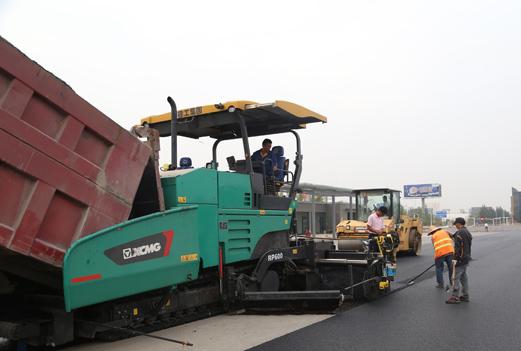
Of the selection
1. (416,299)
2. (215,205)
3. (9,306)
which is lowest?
(416,299)

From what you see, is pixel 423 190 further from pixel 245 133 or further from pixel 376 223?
pixel 245 133

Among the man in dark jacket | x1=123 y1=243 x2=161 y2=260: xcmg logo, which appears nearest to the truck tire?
the man in dark jacket

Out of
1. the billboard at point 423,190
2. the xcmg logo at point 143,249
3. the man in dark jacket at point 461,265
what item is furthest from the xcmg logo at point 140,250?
the billboard at point 423,190

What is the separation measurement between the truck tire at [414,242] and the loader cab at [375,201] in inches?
64.3

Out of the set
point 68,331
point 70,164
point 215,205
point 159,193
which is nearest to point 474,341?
point 215,205

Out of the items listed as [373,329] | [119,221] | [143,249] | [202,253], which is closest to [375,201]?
[373,329]

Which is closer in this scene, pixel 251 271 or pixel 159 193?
pixel 159 193

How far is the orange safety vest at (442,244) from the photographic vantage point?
32.6 ft

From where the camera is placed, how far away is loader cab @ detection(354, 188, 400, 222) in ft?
54.9

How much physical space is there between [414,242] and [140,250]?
1526 cm

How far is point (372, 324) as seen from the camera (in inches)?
257

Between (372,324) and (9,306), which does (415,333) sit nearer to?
(372,324)

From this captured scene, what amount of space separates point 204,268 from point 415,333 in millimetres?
2713

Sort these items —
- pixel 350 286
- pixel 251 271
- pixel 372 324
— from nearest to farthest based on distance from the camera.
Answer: pixel 372 324, pixel 251 271, pixel 350 286
